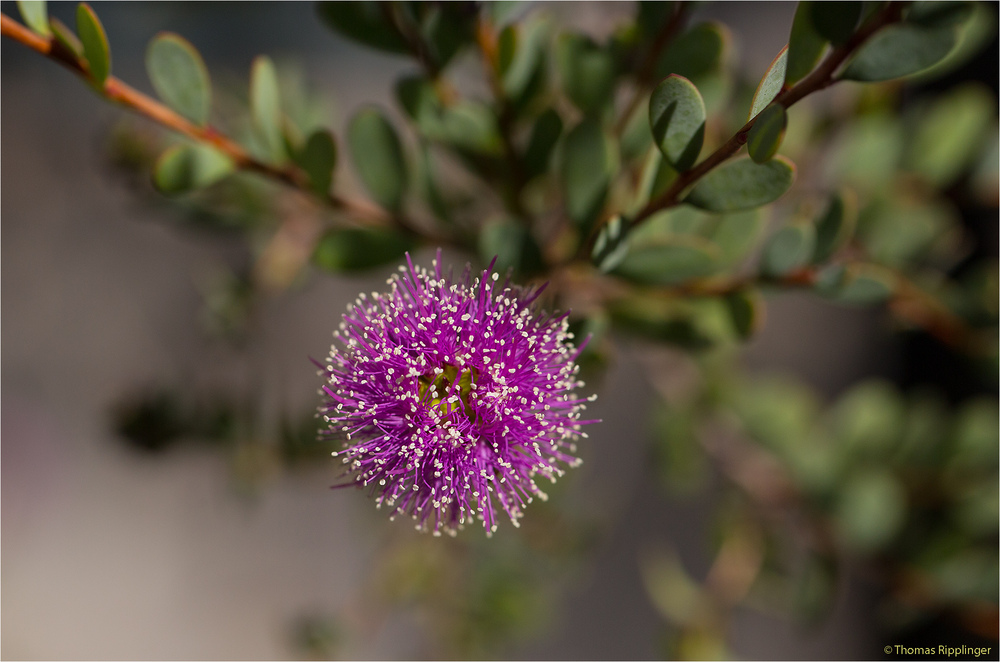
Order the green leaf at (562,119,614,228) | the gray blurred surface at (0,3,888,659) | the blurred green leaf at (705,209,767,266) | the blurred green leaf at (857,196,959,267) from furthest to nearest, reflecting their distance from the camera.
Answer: the gray blurred surface at (0,3,888,659)
the blurred green leaf at (857,196,959,267)
the blurred green leaf at (705,209,767,266)
the green leaf at (562,119,614,228)

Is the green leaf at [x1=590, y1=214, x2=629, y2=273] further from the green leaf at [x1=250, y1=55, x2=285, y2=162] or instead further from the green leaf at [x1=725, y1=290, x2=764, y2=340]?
the green leaf at [x1=250, y1=55, x2=285, y2=162]

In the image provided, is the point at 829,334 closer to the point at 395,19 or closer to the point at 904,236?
the point at 904,236

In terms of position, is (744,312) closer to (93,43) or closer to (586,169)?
(586,169)

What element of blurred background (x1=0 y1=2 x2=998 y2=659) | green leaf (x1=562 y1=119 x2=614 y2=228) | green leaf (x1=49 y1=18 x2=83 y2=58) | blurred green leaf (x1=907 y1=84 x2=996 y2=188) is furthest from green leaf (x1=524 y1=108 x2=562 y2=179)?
blurred green leaf (x1=907 y1=84 x2=996 y2=188)

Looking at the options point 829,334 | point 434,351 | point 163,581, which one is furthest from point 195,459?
point 829,334

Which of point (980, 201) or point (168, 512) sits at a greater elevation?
point (168, 512)

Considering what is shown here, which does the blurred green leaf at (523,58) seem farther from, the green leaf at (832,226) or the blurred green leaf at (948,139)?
the blurred green leaf at (948,139)
